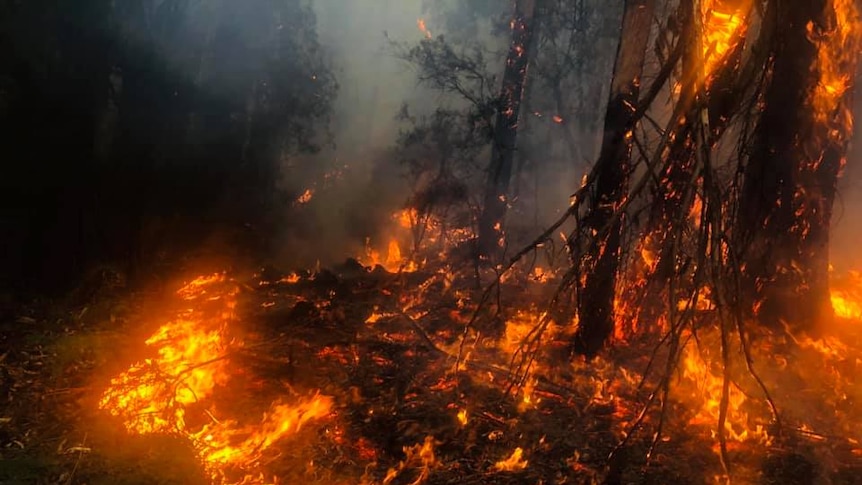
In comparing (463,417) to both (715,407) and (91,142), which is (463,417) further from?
(91,142)

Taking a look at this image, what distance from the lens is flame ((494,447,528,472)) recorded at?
4.70 metres

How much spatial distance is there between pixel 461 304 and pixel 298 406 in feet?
15.5

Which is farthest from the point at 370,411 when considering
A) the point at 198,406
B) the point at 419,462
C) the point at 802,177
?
the point at 802,177

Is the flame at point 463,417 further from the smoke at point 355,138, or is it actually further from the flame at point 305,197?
the flame at point 305,197

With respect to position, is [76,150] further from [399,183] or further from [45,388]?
[399,183]

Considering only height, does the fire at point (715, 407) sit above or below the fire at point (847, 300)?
below

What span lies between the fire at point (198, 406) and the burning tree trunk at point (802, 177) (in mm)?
6354

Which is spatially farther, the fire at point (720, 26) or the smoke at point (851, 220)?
the smoke at point (851, 220)

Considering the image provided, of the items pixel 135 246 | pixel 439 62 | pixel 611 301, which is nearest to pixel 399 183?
pixel 439 62

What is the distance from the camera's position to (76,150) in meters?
9.57

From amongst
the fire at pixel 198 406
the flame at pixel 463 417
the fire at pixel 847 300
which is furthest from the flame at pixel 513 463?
the fire at pixel 847 300

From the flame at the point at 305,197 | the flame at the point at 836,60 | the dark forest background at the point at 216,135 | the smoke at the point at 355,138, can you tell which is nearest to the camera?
the flame at the point at 836,60

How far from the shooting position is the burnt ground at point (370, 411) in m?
4.55

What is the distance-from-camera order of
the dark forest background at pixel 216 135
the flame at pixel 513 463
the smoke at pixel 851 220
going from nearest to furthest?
the flame at pixel 513 463
the dark forest background at pixel 216 135
the smoke at pixel 851 220
